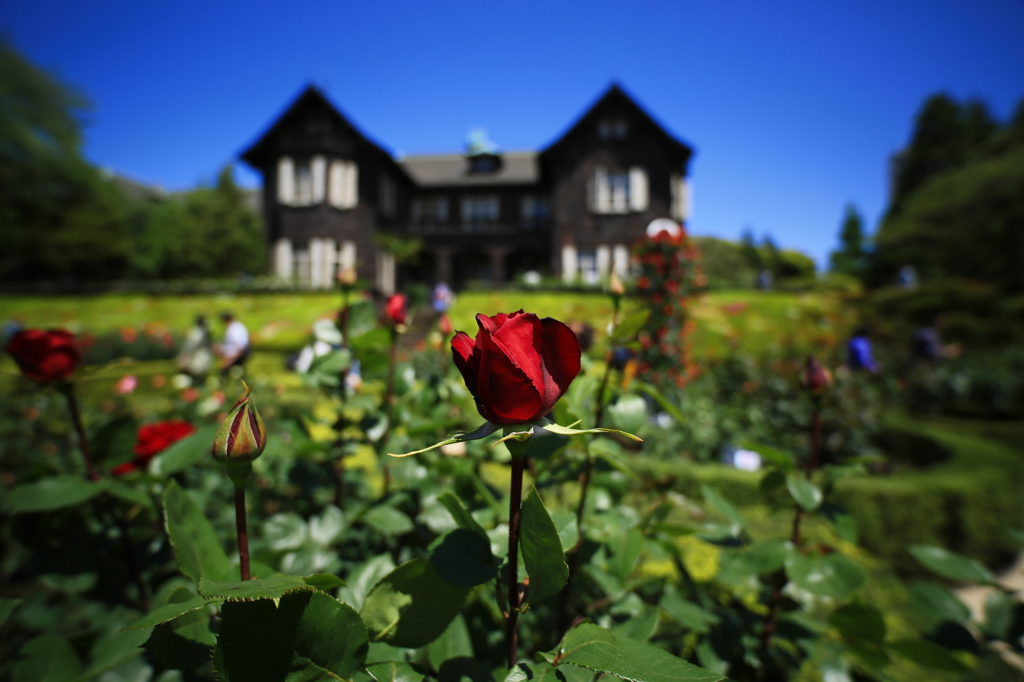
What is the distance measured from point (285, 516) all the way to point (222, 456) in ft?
1.93

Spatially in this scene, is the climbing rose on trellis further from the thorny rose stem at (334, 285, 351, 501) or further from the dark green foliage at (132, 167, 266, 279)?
the dark green foliage at (132, 167, 266, 279)

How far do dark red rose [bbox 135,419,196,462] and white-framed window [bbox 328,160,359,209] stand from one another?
63.0ft

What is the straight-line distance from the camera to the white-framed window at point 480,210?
21859 millimetres

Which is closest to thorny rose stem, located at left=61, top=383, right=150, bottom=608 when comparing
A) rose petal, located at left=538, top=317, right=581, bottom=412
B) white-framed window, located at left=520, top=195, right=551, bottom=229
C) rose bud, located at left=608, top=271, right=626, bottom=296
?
rose petal, located at left=538, top=317, right=581, bottom=412

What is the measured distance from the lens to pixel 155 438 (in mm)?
1216

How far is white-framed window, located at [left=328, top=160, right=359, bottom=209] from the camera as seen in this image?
1862 centimetres

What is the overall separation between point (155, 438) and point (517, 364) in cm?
117

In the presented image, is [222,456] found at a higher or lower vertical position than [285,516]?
higher

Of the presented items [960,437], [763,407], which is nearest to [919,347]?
[960,437]

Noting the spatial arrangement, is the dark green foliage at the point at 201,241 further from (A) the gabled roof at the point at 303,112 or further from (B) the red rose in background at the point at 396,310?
(B) the red rose in background at the point at 396,310

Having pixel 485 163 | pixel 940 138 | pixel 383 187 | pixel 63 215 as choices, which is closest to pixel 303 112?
pixel 383 187

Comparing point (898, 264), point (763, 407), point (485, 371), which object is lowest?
point (763, 407)

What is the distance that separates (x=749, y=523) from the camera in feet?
11.7

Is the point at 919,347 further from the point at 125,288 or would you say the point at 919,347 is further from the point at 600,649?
the point at 125,288
